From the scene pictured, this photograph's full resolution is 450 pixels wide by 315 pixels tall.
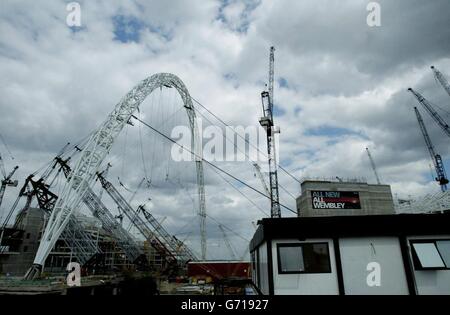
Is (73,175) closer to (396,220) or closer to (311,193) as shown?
(396,220)

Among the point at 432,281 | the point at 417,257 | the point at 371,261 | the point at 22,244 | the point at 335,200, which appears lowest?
the point at 432,281

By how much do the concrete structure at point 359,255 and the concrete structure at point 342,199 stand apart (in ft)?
247

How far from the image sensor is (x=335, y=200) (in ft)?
287

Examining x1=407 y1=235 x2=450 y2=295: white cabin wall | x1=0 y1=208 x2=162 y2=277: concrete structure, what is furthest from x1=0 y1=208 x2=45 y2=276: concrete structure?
x1=407 y1=235 x2=450 y2=295: white cabin wall

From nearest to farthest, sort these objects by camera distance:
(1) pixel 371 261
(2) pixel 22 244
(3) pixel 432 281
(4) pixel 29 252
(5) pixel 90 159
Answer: (3) pixel 432 281
(1) pixel 371 261
(5) pixel 90 159
(2) pixel 22 244
(4) pixel 29 252

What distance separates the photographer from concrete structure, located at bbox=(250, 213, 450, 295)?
33.5 ft

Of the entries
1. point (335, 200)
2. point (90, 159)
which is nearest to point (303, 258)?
point (90, 159)

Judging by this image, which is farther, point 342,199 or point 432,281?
point 342,199

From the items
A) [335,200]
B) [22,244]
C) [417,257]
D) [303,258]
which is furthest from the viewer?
[335,200]

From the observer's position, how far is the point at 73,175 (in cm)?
4044

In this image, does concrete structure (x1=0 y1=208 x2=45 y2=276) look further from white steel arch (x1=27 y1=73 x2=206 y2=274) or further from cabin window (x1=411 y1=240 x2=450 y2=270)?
cabin window (x1=411 y1=240 x2=450 y2=270)

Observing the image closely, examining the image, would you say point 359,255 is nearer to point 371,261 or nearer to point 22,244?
point 371,261

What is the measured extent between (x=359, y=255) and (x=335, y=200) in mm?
83271
